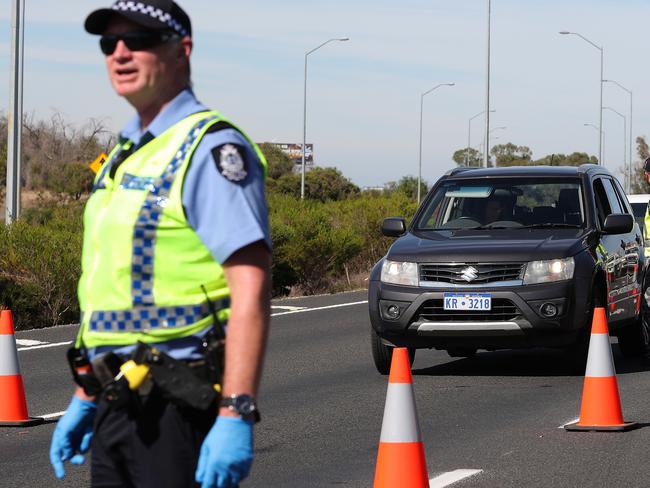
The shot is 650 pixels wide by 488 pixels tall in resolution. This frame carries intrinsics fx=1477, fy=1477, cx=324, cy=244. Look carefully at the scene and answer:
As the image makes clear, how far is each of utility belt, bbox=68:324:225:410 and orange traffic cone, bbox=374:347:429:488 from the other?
3247 millimetres

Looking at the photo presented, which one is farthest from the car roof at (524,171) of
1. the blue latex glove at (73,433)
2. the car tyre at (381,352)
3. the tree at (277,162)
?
the tree at (277,162)

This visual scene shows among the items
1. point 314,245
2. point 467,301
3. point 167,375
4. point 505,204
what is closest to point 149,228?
point 167,375

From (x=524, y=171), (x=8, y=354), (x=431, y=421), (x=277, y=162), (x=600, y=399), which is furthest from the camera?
(x=277, y=162)

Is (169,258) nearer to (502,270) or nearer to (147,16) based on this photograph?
(147,16)

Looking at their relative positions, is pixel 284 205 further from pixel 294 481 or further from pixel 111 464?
pixel 111 464

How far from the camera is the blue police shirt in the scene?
362 cm

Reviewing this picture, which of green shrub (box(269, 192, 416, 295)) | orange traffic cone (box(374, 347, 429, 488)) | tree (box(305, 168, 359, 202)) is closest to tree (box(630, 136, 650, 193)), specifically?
tree (box(305, 168, 359, 202))

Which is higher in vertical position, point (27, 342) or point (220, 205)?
point (220, 205)

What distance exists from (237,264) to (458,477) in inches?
188

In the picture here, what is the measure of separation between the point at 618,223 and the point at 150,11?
941 centimetres

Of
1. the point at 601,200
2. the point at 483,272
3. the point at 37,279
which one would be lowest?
the point at 37,279

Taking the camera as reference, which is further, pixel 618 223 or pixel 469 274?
pixel 618 223

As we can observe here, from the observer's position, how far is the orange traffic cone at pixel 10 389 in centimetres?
995

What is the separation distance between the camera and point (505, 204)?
1345 centimetres
